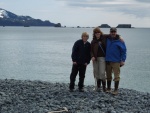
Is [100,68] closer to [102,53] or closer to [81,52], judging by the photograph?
[102,53]

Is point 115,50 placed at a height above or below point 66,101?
above

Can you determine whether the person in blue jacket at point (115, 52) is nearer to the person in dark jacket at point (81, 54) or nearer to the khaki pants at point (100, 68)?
the khaki pants at point (100, 68)

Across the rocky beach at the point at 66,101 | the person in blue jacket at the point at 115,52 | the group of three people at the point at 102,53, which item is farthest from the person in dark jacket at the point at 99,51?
the rocky beach at the point at 66,101

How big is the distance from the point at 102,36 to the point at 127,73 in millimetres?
26938

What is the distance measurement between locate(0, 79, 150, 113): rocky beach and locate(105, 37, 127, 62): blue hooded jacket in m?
1.26

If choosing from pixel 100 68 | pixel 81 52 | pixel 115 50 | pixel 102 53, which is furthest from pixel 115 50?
pixel 81 52

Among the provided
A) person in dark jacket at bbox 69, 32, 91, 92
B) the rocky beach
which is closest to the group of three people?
person in dark jacket at bbox 69, 32, 91, 92

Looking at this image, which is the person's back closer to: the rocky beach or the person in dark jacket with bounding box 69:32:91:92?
the person in dark jacket with bounding box 69:32:91:92

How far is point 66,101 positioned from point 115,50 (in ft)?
8.45

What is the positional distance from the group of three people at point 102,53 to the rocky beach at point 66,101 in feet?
2.51

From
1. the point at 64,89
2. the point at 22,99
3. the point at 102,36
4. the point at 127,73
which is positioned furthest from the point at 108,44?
the point at 127,73

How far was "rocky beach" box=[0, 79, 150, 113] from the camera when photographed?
35.7 feet

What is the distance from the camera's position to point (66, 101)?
460 inches

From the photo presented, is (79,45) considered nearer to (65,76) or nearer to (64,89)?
(64,89)
